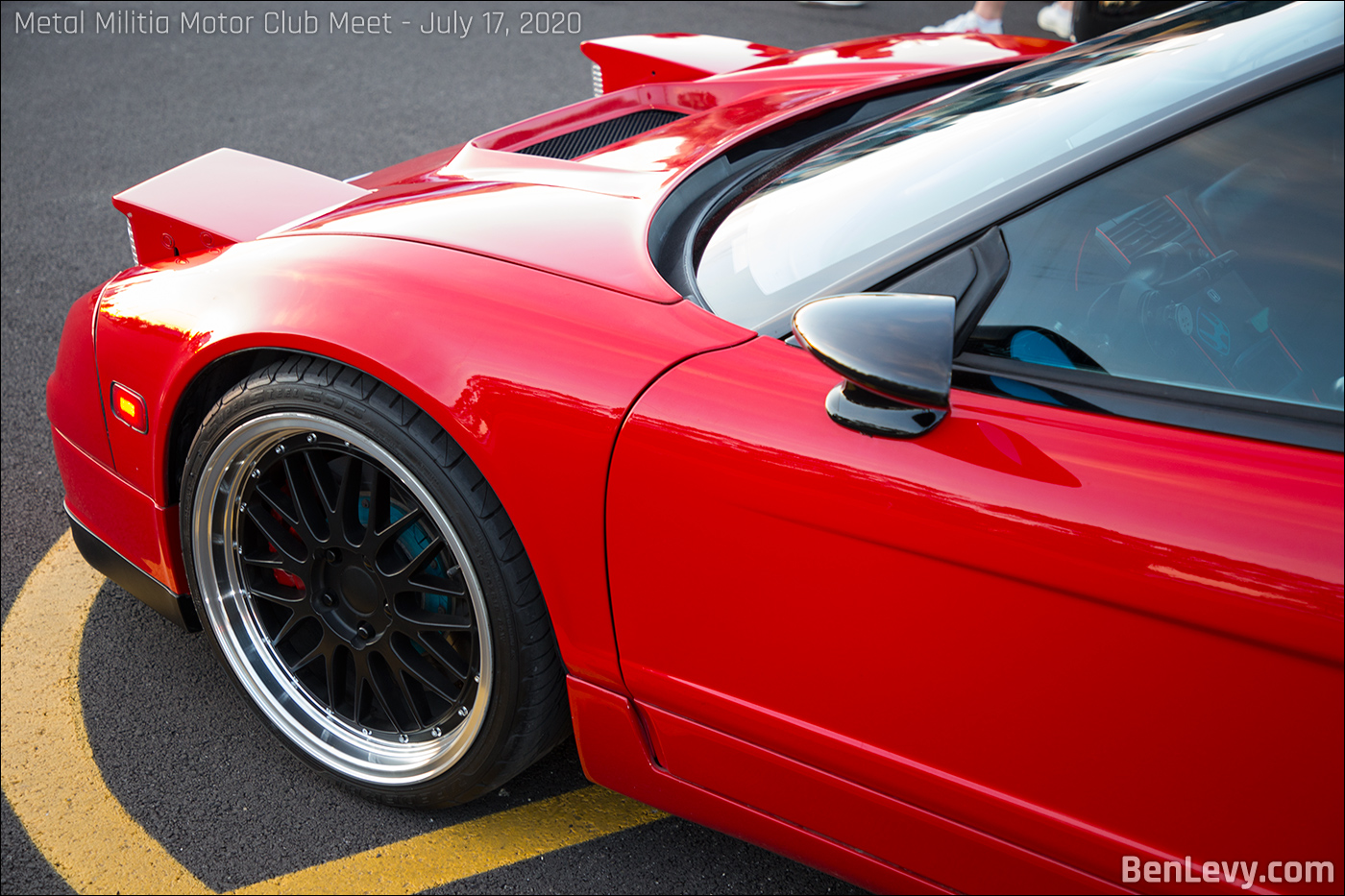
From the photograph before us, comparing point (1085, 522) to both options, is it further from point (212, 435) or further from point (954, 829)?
point (212, 435)

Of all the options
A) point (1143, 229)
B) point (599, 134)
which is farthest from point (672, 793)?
point (599, 134)

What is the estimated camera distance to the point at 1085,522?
112 cm

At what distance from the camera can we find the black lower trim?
204 cm

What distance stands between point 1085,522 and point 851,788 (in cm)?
52

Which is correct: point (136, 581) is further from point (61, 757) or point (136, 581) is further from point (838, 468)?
point (838, 468)

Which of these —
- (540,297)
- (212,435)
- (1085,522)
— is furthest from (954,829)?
(212,435)

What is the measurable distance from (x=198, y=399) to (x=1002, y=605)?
1.47 metres

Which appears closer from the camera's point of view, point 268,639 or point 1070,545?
point 1070,545

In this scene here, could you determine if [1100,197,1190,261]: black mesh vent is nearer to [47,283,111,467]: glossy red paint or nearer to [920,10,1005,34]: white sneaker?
[47,283,111,467]: glossy red paint

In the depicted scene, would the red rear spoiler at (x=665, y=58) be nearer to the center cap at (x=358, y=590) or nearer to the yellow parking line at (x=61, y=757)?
the center cap at (x=358, y=590)

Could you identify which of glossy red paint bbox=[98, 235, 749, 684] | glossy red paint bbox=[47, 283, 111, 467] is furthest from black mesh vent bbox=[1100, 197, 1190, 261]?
glossy red paint bbox=[47, 283, 111, 467]

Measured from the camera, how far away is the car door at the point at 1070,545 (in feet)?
3.54

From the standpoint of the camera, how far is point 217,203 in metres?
2.26

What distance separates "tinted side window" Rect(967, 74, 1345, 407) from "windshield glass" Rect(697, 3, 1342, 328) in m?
0.07
